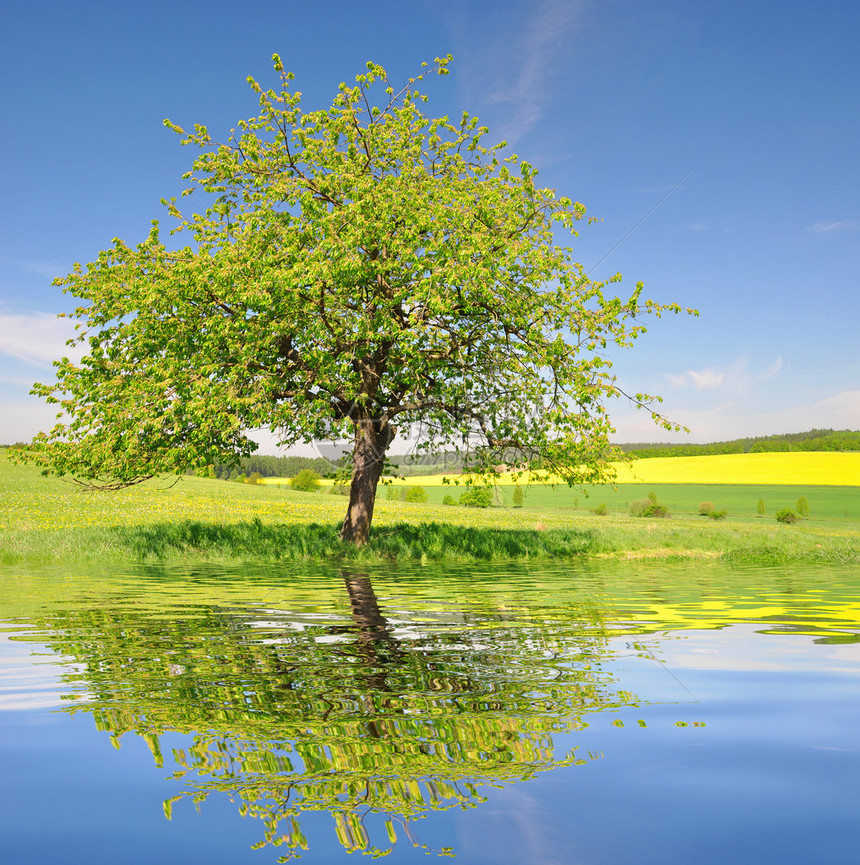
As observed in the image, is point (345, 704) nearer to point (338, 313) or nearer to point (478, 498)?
point (338, 313)

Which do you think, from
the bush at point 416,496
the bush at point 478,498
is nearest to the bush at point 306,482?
the bush at point 416,496

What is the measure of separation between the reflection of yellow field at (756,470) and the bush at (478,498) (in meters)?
13.0

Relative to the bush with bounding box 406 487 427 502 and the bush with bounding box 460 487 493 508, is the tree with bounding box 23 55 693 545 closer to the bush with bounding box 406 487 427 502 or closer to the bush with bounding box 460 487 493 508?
the bush with bounding box 460 487 493 508

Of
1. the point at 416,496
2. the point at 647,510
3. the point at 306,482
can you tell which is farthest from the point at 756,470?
the point at 306,482

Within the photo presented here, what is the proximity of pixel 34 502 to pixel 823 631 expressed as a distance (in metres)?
43.8

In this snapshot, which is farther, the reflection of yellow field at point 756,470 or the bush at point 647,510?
the reflection of yellow field at point 756,470

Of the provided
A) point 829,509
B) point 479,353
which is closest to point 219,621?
point 479,353

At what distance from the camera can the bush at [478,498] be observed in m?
71.0

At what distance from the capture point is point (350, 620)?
9531 millimetres

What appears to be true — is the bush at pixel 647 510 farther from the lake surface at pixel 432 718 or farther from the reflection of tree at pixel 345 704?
→ the reflection of tree at pixel 345 704

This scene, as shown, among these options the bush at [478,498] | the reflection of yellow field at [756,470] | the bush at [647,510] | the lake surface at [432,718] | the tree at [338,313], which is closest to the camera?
the lake surface at [432,718]

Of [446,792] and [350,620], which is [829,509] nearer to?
[350,620]

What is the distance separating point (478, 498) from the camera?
235ft

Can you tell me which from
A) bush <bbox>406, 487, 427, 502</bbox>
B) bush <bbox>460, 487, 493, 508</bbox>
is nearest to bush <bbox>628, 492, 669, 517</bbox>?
bush <bbox>460, 487, 493, 508</bbox>
